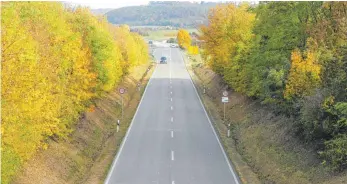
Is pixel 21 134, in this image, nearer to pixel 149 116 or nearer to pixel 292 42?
pixel 292 42

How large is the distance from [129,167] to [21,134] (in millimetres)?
6723

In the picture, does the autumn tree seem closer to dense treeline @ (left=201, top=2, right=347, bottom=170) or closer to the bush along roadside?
dense treeline @ (left=201, top=2, right=347, bottom=170)

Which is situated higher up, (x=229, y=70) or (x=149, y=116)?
(x=229, y=70)

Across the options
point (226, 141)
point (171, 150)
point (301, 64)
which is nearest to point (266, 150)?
point (226, 141)

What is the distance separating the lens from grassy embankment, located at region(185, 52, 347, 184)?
18312 millimetres

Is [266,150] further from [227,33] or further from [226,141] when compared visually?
[227,33]

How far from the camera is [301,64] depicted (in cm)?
2239

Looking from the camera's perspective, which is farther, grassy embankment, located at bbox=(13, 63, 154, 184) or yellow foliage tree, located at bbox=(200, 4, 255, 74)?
yellow foliage tree, located at bbox=(200, 4, 255, 74)

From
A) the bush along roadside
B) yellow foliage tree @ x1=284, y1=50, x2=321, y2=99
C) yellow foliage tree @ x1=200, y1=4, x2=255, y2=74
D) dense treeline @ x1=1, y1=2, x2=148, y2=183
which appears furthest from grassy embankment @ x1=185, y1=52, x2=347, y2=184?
dense treeline @ x1=1, y1=2, x2=148, y2=183

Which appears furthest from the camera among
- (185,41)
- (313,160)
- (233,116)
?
(185,41)

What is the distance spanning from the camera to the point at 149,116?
3647 cm

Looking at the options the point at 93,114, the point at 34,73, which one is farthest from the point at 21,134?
the point at 93,114

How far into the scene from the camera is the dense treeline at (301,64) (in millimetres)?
18266

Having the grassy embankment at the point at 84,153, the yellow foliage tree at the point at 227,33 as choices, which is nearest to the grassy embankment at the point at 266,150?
the yellow foliage tree at the point at 227,33
